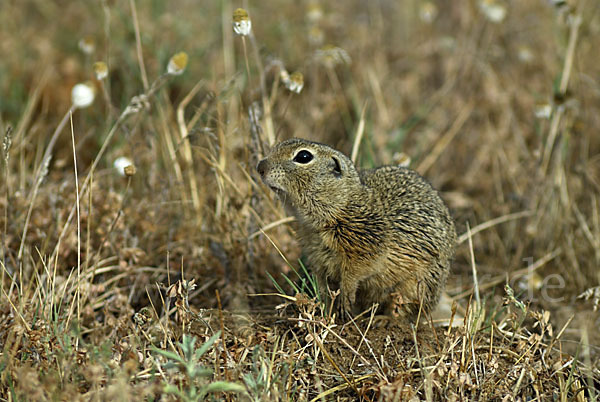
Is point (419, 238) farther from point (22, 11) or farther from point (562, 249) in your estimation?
point (22, 11)

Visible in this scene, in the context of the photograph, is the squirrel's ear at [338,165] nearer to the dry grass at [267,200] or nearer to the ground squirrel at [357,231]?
the ground squirrel at [357,231]

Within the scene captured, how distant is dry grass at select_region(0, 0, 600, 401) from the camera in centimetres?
298

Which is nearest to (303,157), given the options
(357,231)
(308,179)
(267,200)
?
(308,179)

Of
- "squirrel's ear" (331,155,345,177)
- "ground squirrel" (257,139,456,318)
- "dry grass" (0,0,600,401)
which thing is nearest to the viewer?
"dry grass" (0,0,600,401)

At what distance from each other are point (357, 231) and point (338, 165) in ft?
1.23

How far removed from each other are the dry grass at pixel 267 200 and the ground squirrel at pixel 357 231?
8.6 inches

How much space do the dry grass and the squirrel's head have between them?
47 centimetres

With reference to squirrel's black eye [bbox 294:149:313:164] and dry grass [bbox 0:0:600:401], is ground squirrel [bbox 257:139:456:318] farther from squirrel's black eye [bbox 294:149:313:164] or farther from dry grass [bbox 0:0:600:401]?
dry grass [bbox 0:0:600:401]

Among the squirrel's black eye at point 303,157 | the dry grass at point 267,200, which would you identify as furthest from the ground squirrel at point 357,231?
the dry grass at point 267,200

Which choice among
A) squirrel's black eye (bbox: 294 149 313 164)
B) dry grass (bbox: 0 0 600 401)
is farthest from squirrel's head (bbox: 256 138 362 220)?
dry grass (bbox: 0 0 600 401)

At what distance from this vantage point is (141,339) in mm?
3236

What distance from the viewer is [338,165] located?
3.54 metres

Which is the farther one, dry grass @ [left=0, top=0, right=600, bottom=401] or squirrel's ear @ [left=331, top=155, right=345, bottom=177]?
squirrel's ear @ [left=331, top=155, right=345, bottom=177]

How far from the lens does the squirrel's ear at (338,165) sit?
3.53 metres
